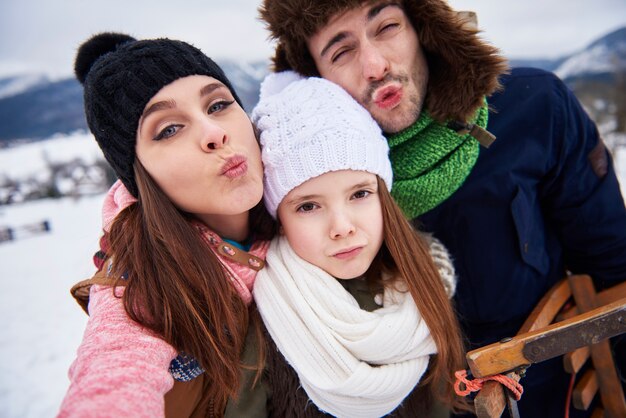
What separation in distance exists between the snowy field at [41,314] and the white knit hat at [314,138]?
720 millimetres

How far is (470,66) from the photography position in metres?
1.46

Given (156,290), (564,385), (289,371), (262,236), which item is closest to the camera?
(156,290)

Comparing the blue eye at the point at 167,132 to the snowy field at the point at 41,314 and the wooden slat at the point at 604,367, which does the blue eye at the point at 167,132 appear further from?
the wooden slat at the point at 604,367

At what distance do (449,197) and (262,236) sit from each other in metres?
0.86

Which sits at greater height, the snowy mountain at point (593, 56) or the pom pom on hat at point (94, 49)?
the pom pom on hat at point (94, 49)

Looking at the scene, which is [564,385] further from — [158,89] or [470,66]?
[158,89]

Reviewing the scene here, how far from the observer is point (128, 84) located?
111cm

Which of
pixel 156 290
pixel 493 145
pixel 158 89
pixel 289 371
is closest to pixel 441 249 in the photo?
pixel 493 145

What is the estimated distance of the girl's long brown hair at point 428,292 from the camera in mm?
1245

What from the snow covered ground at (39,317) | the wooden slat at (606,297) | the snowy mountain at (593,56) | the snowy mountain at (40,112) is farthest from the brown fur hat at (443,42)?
the snowy mountain at (593,56)

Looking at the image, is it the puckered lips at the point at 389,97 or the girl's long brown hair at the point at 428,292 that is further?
the puckered lips at the point at 389,97

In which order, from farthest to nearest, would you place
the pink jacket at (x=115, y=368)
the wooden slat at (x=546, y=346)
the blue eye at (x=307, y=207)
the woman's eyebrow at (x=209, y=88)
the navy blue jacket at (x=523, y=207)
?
the navy blue jacket at (x=523, y=207)
the blue eye at (x=307, y=207)
the woman's eyebrow at (x=209, y=88)
the wooden slat at (x=546, y=346)
the pink jacket at (x=115, y=368)

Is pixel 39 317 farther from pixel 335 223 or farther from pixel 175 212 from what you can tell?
pixel 335 223

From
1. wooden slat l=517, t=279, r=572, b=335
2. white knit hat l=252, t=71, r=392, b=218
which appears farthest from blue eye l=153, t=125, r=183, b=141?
wooden slat l=517, t=279, r=572, b=335
